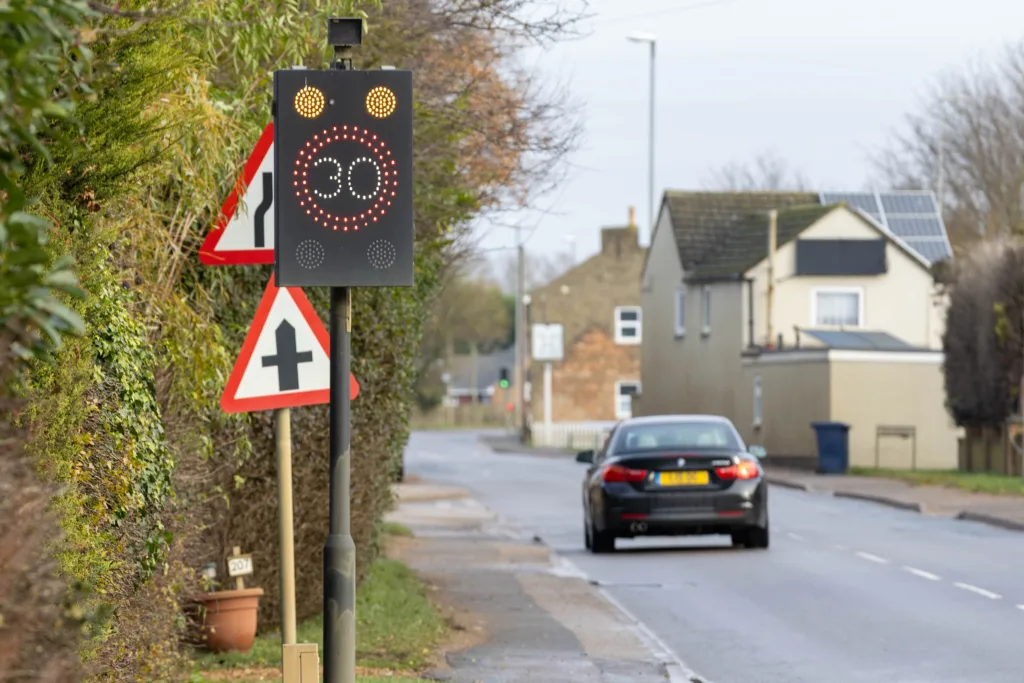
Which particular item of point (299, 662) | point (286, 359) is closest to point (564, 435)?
point (286, 359)

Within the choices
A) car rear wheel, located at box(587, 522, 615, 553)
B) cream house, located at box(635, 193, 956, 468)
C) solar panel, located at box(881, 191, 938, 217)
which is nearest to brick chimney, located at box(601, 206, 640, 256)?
cream house, located at box(635, 193, 956, 468)

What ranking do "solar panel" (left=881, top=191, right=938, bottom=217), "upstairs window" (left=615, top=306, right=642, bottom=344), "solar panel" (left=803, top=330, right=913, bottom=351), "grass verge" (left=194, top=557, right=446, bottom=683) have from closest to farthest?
"grass verge" (left=194, top=557, right=446, bottom=683)
"solar panel" (left=803, top=330, right=913, bottom=351)
"solar panel" (left=881, top=191, right=938, bottom=217)
"upstairs window" (left=615, top=306, right=642, bottom=344)

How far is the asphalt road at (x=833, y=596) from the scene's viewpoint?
11547mm

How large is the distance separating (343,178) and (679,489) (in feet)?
42.9

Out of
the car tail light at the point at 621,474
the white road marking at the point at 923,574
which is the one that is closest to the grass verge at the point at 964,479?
the car tail light at the point at 621,474

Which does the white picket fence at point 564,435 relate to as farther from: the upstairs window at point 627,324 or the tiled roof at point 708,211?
the tiled roof at point 708,211

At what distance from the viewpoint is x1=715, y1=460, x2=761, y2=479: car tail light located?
1970 centimetres

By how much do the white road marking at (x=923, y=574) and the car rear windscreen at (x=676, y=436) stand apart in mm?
2846

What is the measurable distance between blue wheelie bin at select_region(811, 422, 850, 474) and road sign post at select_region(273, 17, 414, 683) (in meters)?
35.3

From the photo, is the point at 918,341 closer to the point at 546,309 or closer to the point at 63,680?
the point at 546,309

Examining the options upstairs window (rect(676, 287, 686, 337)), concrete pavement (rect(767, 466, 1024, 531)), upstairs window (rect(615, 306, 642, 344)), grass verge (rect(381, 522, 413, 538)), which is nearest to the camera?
grass verge (rect(381, 522, 413, 538))

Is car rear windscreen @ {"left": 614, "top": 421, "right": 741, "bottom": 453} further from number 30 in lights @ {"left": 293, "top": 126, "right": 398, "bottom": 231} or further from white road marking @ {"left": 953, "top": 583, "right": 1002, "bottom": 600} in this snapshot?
number 30 in lights @ {"left": 293, "top": 126, "right": 398, "bottom": 231}

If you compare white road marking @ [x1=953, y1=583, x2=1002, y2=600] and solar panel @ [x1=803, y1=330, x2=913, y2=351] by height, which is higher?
solar panel @ [x1=803, y1=330, x2=913, y2=351]

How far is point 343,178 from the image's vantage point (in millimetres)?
6992
